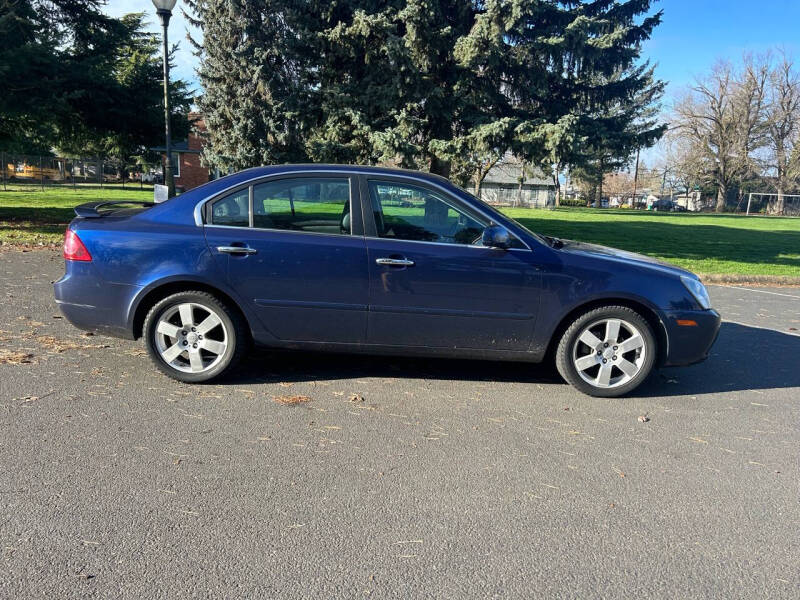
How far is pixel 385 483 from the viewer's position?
3.10 meters

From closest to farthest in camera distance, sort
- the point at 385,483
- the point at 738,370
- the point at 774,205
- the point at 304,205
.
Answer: the point at 385,483 → the point at 304,205 → the point at 738,370 → the point at 774,205

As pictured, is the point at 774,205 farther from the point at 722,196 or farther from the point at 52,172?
the point at 52,172

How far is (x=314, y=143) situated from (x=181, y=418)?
40.3ft

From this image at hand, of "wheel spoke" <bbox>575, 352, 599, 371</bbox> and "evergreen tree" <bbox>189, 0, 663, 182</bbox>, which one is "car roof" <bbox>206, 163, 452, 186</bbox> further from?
"evergreen tree" <bbox>189, 0, 663, 182</bbox>

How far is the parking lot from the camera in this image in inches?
93.9

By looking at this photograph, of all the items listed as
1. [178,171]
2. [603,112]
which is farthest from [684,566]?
[178,171]

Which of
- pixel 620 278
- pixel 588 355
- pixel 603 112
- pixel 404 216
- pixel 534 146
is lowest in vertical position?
pixel 588 355

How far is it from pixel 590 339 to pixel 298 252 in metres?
2.39

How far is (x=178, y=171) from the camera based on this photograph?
42.7 m

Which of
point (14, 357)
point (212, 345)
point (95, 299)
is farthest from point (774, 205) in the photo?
point (14, 357)

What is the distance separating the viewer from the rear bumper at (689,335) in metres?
4.43

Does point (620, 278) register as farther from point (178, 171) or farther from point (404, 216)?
point (178, 171)

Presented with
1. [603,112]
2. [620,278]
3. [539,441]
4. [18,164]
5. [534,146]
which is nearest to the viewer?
[539,441]

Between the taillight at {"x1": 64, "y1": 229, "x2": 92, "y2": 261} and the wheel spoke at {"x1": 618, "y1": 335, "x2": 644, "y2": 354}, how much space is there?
4.23m
